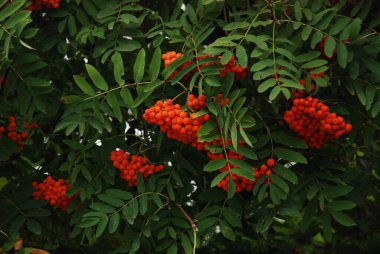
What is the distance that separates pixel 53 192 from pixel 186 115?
0.93 meters

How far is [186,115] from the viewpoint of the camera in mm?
2572

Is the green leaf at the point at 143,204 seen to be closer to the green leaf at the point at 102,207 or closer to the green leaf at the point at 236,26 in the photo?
the green leaf at the point at 102,207

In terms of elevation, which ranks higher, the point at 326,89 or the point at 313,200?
the point at 326,89

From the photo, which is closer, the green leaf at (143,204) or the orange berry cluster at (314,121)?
the orange berry cluster at (314,121)

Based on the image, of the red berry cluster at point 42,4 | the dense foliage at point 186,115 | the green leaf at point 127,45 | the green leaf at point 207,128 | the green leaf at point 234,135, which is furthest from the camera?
the red berry cluster at point 42,4

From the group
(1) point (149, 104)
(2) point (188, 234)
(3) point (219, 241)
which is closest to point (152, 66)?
(1) point (149, 104)

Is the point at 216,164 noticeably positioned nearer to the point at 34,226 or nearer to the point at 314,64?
the point at 314,64

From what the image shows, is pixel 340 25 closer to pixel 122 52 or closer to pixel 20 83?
pixel 122 52

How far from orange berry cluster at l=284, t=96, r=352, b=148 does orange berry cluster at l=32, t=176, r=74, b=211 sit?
1.08 metres

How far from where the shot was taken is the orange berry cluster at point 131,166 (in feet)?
Answer: 9.70

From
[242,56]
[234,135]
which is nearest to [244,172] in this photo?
[234,135]

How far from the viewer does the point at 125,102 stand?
278 centimetres

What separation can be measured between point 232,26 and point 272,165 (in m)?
0.55

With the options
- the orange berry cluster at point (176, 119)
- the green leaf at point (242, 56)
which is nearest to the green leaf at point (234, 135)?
the orange berry cluster at point (176, 119)
